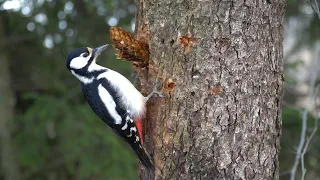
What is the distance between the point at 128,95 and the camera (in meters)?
3.59

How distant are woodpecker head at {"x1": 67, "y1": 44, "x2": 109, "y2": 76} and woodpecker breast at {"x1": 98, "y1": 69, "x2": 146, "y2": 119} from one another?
5.4 inches

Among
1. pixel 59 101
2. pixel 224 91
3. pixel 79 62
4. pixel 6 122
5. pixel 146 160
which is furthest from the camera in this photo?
pixel 6 122

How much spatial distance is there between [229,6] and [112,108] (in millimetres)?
1216

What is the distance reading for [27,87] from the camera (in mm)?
6551

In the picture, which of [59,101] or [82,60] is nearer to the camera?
[82,60]

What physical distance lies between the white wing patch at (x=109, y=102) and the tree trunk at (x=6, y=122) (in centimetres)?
291

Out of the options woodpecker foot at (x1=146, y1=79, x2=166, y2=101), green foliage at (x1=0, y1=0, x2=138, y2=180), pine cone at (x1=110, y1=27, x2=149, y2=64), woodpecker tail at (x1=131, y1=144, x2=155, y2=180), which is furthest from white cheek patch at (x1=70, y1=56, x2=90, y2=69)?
green foliage at (x1=0, y1=0, x2=138, y2=180)

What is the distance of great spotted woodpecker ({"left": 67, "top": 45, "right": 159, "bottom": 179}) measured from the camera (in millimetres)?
3395

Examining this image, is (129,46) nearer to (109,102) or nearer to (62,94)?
(109,102)

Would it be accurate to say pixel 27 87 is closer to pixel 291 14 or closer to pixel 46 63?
pixel 46 63

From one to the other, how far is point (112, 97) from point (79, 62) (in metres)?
0.39

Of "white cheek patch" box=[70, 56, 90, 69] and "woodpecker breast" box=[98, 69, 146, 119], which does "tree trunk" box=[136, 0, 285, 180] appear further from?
"white cheek patch" box=[70, 56, 90, 69]

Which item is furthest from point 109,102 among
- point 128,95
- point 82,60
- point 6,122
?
point 6,122

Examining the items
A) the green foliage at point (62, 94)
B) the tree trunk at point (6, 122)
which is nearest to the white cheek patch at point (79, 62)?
the green foliage at point (62, 94)
